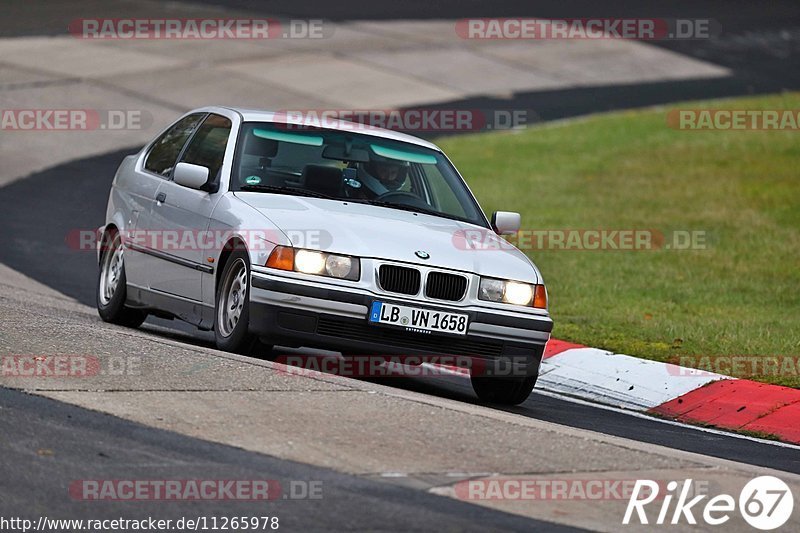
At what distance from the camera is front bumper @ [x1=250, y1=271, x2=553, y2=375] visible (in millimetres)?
8750

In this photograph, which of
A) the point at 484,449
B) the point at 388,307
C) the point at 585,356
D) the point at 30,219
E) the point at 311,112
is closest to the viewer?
the point at 484,449

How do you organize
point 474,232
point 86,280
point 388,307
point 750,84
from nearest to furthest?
point 388,307 → point 474,232 → point 86,280 → point 750,84

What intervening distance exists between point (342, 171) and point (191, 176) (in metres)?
0.95

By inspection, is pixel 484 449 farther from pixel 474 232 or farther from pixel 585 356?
pixel 585 356

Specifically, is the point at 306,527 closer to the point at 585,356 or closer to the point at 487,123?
the point at 585,356

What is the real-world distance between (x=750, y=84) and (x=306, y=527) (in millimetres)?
25859

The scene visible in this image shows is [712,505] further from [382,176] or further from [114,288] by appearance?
[114,288]

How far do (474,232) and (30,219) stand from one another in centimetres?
836

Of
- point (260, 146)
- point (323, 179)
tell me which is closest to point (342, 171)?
point (323, 179)

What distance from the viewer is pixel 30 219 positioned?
662 inches

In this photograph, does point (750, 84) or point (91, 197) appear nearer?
point (91, 197)

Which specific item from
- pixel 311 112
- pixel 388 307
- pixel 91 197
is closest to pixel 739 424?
pixel 388 307

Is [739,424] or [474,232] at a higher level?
[474,232]

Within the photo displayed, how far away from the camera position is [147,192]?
35.1 feet
